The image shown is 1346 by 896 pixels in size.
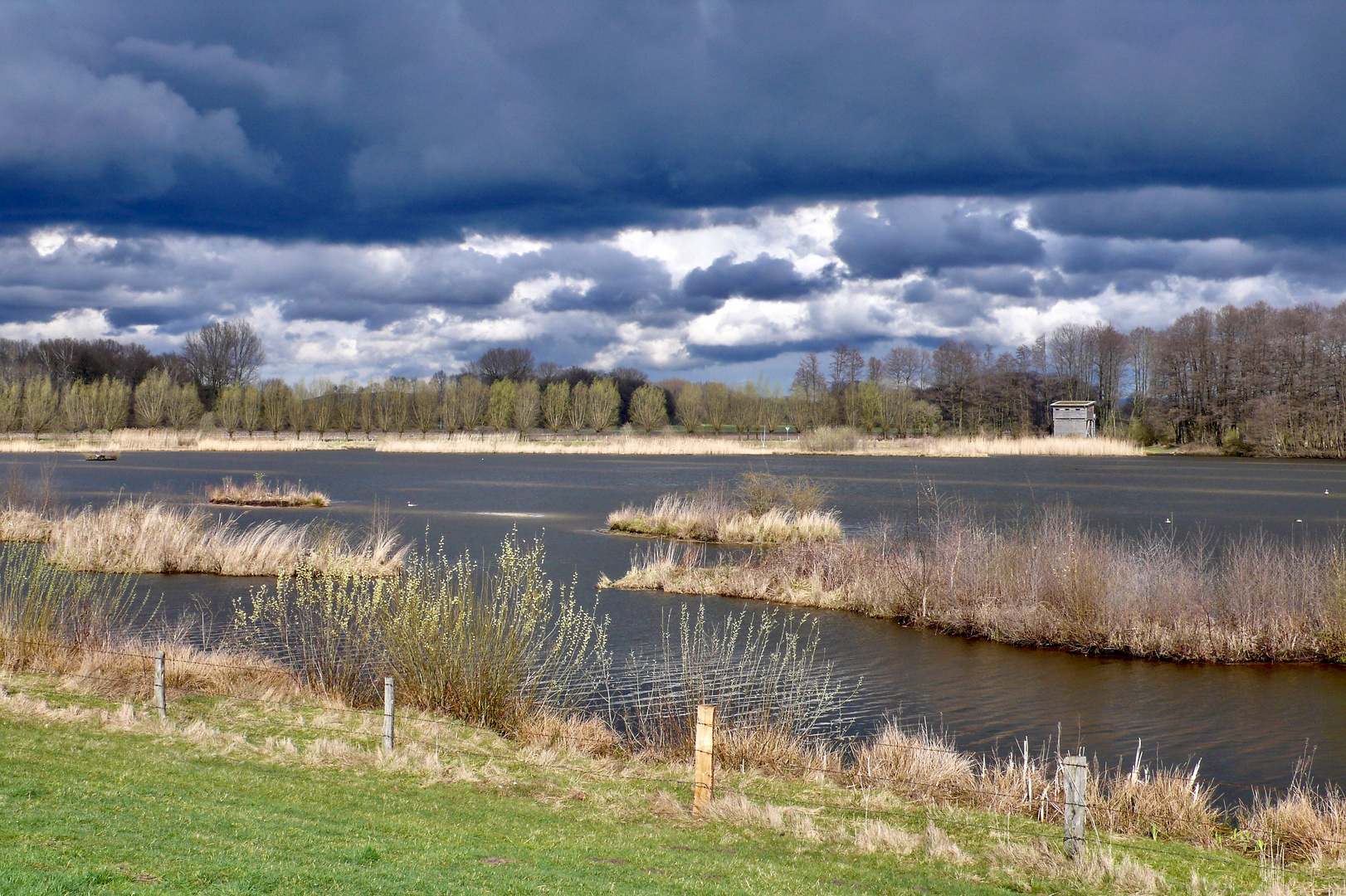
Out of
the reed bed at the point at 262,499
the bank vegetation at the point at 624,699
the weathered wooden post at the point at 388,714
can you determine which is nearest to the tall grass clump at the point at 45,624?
the bank vegetation at the point at 624,699

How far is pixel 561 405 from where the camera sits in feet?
374

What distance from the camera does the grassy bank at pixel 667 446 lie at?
8019 cm

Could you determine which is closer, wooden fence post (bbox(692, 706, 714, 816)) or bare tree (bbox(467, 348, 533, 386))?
wooden fence post (bbox(692, 706, 714, 816))

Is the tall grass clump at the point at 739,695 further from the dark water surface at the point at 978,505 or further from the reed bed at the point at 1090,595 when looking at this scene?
the reed bed at the point at 1090,595

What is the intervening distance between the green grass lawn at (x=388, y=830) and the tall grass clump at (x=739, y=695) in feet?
3.33

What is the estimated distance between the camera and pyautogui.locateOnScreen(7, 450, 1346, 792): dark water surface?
12.7 m

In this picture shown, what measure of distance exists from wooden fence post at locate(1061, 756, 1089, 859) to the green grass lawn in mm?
394

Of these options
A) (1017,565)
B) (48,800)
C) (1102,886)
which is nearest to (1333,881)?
(1102,886)

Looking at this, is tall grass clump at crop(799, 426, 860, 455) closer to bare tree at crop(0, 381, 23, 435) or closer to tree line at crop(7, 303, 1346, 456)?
tree line at crop(7, 303, 1346, 456)

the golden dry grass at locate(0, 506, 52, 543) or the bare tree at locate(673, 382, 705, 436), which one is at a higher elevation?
the bare tree at locate(673, 382, 705, 436)

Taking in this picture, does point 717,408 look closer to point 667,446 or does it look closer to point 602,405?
point 602,405

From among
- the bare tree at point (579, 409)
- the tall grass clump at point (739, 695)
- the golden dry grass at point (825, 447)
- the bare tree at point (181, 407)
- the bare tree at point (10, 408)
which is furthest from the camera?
the bare tree at point (579, 409)

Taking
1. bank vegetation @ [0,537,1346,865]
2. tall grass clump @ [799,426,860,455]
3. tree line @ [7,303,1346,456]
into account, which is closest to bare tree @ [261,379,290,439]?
tree line @ [7,303,1346,456]

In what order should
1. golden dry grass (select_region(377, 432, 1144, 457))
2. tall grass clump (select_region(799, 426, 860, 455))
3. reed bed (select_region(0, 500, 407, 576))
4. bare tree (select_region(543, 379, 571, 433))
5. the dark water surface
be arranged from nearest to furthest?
the dark water surface → reed bed (select_region(0, 500, 407, 576)) → golden dry grass (select_region(377, 432, 1144, 457)) → tall grass clump (select_region(799, 426, 860, 455)) → bare tree (select_region(543, 379, 571, 433))
